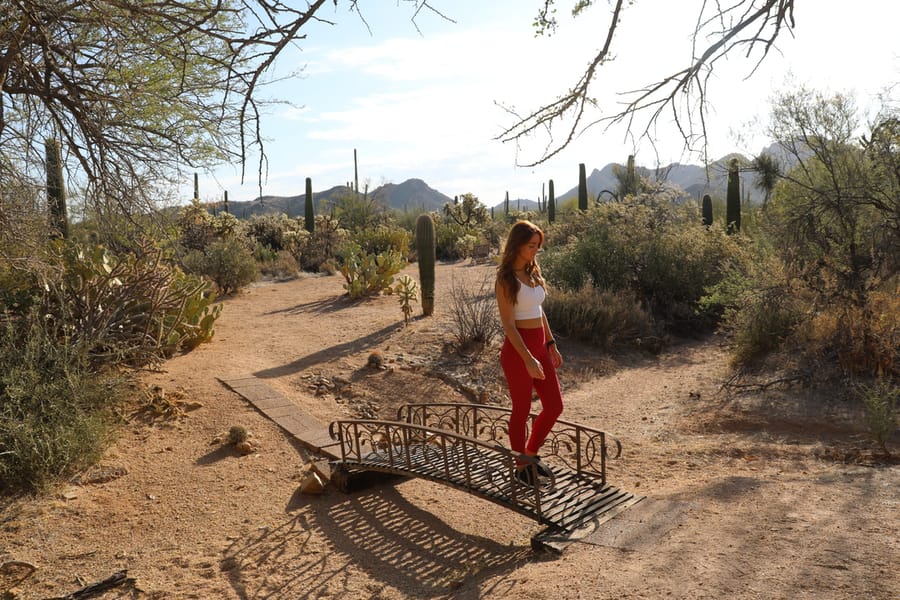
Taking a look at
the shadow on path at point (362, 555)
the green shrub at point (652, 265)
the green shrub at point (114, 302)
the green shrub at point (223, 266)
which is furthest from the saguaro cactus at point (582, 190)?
the shadow on path at point (362, 555)

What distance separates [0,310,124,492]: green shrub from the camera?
5199mm

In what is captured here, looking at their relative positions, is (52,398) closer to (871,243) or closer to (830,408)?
(830,408)

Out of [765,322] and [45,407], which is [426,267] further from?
[45,407]

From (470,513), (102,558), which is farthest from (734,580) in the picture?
(102,558)

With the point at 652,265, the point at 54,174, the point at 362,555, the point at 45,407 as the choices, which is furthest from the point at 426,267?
the point at 362,555

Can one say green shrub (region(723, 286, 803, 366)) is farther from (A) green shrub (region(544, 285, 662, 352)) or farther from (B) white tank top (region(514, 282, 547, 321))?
(B) white tank top (region(514, 282, 547, 321))


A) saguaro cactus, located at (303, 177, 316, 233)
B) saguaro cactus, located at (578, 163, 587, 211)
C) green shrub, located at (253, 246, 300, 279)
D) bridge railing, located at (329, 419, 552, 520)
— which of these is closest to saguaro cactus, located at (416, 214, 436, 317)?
bridge railing, located at (329, 419, 552, 520)

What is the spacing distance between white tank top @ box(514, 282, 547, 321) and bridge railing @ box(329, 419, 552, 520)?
34.7 inches

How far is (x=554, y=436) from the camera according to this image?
5.42 m

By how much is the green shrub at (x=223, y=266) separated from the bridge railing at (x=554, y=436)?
307 inches

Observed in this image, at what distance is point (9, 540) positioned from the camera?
15.1 feet

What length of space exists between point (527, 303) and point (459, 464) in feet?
5.04

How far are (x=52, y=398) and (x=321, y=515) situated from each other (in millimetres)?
2466

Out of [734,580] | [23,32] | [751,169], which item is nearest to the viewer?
[734,580]
